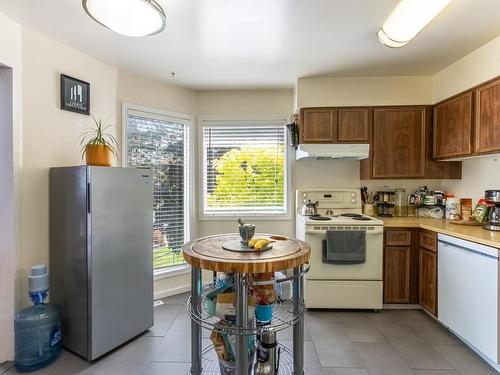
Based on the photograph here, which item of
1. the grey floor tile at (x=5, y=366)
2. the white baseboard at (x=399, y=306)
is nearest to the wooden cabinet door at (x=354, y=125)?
the white baseboard at (x=399, y=306)

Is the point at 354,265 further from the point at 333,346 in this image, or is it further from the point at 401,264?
the point at 333,346

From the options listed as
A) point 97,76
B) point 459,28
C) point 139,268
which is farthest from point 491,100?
point 97,76

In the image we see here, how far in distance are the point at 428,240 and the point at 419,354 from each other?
100cm

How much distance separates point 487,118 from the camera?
2248mm

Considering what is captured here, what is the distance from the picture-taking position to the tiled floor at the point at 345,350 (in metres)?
1.92

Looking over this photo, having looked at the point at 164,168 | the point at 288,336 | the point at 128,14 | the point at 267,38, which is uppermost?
the point at 267,38

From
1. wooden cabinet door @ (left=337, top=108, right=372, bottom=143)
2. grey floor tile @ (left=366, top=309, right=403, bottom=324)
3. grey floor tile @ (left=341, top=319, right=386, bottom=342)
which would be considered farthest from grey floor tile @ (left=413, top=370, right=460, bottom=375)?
wooden cabinet door @ (left=337, top=108, right=372, bottom=143)

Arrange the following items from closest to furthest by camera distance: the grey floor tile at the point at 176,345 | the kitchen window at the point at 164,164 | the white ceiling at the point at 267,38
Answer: the white ceiling at the point at 267,38, the grey floor tile at the point at 176,345, the kitchen window at the point at 164,164

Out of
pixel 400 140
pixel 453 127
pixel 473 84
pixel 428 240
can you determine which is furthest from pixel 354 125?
pixel 428 240

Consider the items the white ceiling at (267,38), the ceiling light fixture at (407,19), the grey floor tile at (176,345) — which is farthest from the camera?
the grey floor tile at (176,345)

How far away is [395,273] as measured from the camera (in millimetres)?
2740

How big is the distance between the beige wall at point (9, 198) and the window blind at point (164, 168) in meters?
1.03

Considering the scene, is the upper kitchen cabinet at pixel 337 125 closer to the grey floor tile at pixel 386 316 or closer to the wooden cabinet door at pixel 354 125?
the wooden cabinet door at pixel 354 125

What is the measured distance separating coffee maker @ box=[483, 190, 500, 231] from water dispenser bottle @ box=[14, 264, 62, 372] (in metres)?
3.50
